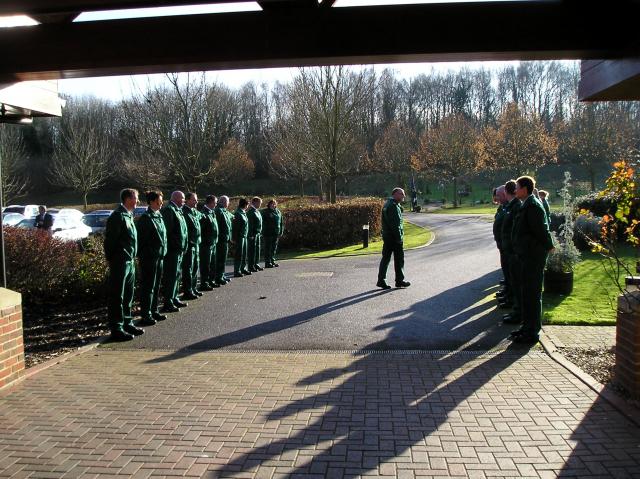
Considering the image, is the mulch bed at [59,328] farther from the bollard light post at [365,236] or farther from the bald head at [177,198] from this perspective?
the bollard light post at [365,236]

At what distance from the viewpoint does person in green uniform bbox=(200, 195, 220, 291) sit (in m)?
11.4

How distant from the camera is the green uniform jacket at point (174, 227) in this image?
30.0 ft

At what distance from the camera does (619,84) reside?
498cm

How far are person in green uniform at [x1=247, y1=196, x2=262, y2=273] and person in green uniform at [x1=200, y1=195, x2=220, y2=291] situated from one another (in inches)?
100.0

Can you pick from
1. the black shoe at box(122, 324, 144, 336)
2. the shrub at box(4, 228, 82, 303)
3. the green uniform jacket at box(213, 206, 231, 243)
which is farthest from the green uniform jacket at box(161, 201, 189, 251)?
the green uniform jacket at box(213, 206, 231, 243)

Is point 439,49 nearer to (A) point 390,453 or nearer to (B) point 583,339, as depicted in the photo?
(A) point 390,453

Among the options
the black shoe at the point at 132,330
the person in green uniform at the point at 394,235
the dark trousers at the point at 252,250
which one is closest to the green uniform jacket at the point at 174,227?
the black shoe at the point at 132,330

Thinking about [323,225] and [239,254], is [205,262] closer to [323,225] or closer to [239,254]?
[239,254]

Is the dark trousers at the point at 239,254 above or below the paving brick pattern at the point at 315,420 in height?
above

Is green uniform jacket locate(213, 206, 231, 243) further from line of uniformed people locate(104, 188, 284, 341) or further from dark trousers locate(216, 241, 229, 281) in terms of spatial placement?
dark trousers locate(216, 241, 229, 281)

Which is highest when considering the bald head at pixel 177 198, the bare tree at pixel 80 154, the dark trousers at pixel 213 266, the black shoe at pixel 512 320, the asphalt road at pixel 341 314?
the bare tree at pixel 80 154

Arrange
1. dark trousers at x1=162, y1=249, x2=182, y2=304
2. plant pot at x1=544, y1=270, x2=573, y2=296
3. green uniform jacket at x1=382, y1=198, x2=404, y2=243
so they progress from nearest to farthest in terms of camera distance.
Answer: dark trousers at x1=162, y1=249, x2=182, y2=304 → plant pot at x1=544, y1=270, x2=573, y2=296 → green uniform jacket at x1=382, y1=198, x2=404, y2=243

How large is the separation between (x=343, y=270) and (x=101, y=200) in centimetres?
4966

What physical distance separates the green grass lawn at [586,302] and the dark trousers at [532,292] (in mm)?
837
